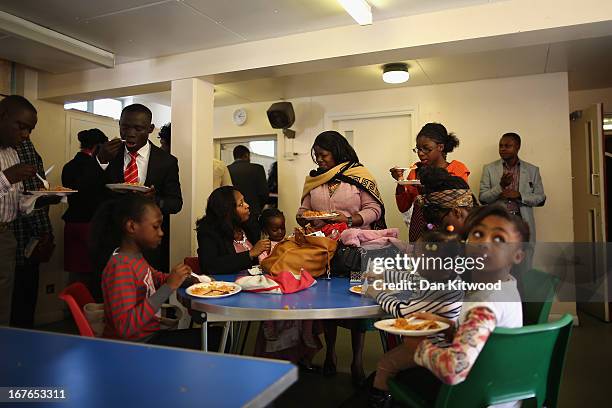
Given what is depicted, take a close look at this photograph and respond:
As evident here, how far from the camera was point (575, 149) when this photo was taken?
4.86 meters

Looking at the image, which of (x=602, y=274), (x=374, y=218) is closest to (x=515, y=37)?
(x=374, y=218)

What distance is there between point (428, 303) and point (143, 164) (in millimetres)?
2085

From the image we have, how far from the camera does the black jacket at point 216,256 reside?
2.38 m

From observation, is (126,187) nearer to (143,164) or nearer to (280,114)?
(143,164)

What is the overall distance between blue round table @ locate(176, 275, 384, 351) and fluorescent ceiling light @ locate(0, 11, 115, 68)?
258 cm

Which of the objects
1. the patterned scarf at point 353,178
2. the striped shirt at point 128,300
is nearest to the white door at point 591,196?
the patterned scarf at point 353,178

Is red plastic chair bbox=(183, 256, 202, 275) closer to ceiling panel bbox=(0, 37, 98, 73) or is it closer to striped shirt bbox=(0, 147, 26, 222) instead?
striped shirt bbox=(0, 147, 26, 222)

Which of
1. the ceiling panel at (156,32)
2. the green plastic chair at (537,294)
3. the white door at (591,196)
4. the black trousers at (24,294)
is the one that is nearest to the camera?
the green plastic chair at (537,294)

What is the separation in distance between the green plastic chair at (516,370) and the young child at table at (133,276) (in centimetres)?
108

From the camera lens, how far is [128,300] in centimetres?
173

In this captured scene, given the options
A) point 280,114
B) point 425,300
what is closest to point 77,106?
point 280,114

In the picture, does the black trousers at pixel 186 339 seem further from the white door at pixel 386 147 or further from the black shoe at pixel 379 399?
the white door at pixel 386 147

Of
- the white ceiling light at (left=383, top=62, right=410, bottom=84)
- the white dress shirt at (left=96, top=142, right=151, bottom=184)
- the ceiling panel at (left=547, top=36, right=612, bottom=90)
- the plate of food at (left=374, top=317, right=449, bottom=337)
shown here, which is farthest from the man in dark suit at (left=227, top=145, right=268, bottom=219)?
the plate of food at (left=374, top=317, right=449, bottom=337)

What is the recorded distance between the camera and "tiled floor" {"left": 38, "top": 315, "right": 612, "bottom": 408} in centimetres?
257
